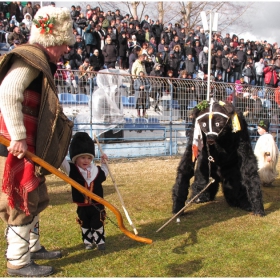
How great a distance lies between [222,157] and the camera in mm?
5516

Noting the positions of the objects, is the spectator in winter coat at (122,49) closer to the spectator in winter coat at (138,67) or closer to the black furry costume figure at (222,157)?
the spectator in winter coat at (138,67)

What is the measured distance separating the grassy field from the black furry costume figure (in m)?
0.32

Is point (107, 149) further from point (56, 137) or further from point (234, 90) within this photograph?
point (56, 137)

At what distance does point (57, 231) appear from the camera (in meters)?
4.74

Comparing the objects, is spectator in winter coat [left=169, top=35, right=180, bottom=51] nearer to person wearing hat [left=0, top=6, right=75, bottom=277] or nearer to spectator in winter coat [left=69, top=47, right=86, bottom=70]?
spectator in winter coat [left=69, top=47, right=86, bottom=70]

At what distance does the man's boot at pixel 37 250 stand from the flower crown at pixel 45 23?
1.73 m

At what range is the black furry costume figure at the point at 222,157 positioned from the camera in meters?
Answer: 5.18

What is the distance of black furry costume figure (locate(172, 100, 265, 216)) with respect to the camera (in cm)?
518

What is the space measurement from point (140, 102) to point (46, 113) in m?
8.24

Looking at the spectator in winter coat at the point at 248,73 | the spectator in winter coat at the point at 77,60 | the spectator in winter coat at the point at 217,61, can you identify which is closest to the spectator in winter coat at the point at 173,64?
the spectator in winter coat at the point at 217,61

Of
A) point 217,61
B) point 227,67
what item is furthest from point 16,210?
point 227,67

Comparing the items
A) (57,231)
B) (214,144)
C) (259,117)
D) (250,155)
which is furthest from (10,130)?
(259,117)

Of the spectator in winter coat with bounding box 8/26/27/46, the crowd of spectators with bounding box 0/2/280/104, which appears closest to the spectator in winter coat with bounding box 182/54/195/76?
the crowd of spectators with bounding box 0/2/280/104

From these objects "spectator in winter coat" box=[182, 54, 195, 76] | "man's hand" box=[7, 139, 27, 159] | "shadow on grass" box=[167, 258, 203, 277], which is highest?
"spectator in winter coat" box=[182, 54, 195, 76]
